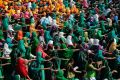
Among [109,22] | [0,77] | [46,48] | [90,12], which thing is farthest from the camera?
[90,12]

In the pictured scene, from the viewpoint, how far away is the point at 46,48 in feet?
60.2

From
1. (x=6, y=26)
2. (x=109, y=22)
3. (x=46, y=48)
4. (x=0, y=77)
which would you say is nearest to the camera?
(x=0, y=77)

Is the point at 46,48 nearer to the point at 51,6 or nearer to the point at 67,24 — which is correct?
the point at 67,24

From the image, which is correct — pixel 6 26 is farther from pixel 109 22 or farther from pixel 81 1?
pixel 81 1

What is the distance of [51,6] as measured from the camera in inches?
1024

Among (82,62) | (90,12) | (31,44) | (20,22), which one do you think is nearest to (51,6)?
(90,12)

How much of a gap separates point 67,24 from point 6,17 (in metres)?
2.85

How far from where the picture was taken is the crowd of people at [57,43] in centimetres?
1680

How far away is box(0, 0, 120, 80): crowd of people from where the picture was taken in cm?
1680

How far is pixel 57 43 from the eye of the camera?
18.6m

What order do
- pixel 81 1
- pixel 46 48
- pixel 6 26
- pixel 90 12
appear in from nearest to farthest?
pixel 46 48 → pixel 6 26 → pixel 90 12 → pixel 81 1

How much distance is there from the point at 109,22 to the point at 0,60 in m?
7.48

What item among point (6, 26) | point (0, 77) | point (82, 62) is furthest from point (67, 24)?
point (0, 77)

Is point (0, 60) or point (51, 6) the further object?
point (51, 6)
